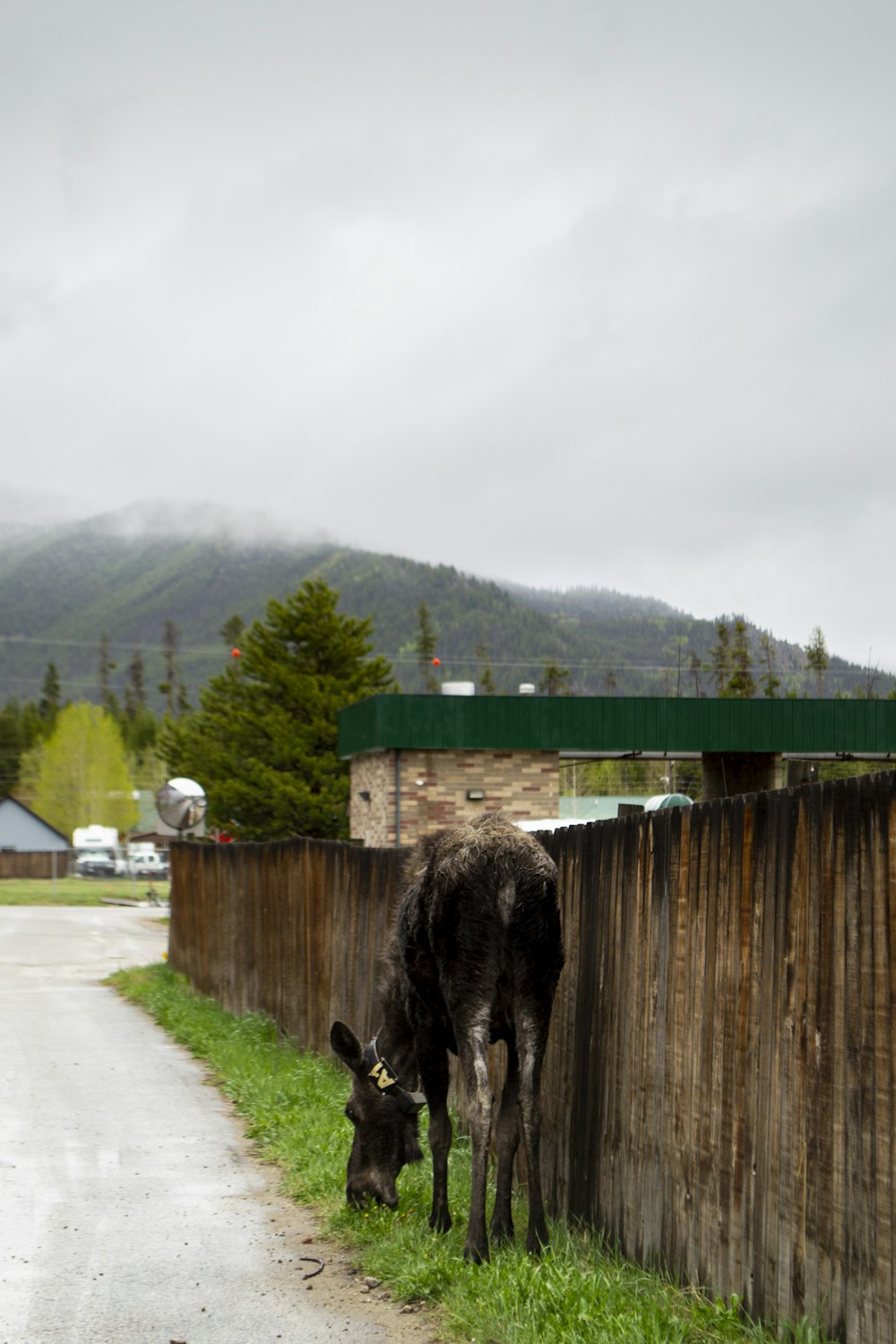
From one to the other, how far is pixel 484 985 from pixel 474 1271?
1.11 metres

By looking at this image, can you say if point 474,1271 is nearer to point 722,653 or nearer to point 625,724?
point 625,724

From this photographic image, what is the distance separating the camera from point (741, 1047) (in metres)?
5.28

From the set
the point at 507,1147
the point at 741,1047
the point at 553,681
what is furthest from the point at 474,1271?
the point at 553,681

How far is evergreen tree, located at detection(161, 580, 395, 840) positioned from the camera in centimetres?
5297

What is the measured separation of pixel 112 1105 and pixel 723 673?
Result: 63.3 metres

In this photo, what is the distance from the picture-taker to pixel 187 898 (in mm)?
21375

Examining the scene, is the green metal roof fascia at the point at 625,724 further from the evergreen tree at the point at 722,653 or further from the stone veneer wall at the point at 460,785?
the evergreen tree at the point at 722,653

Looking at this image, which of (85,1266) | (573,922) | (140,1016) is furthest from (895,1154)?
(140,1016)

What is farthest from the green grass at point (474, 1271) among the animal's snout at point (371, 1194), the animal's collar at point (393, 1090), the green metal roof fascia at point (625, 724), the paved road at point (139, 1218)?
the green metal roof fascia at point (625, 724)

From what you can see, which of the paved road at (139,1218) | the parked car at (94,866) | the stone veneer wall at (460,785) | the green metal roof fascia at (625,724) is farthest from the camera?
the parked car at (94,866)

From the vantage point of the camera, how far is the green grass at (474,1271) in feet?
16.6

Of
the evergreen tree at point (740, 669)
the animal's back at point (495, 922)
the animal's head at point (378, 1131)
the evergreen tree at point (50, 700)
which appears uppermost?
the evergreen tree at point (50, 700)

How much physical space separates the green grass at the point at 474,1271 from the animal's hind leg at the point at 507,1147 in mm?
117

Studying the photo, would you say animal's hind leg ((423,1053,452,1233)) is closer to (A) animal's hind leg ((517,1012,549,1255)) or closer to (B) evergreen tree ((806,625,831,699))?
(A) animal's hind leg ((517,1012,549,1255))
